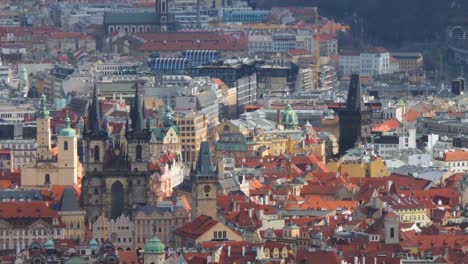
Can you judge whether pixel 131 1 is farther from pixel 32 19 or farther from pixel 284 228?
pixel 284 228

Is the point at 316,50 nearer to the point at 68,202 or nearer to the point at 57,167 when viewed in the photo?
the point at 57,167

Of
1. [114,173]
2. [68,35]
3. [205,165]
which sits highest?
[68,35]

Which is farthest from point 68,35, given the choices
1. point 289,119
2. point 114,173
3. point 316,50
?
point 114,173

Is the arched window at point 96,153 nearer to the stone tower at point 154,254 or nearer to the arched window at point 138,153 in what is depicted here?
the arched window at point 138,153

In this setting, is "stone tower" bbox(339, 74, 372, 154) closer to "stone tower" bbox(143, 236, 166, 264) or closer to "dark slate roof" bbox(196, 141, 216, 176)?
"dark slate roof" bbox(196, 141, 216, 176)

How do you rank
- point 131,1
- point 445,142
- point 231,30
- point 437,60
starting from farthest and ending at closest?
point 131,1, point 231,30, point 437,60, point 445,142

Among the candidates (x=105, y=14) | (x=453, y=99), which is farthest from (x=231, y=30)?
(x=453, y=99)
